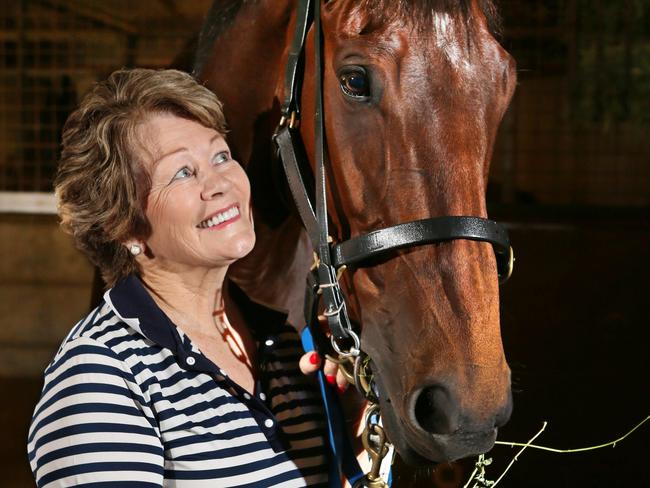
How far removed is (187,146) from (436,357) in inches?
19.8

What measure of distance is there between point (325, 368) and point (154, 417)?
1.04 feet

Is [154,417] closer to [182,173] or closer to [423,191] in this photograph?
[182,173]

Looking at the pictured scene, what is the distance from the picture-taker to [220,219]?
127cm

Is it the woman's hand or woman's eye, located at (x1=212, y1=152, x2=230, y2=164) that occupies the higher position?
woman's eye, located at (x1=212, y1=152, x2=230, y2=164)

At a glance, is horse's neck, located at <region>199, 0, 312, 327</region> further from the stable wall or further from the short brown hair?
the stable wall

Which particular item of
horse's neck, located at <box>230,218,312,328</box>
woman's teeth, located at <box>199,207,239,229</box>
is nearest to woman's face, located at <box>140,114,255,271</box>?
woman's teeth, located at <box>199,207,239,229</box>

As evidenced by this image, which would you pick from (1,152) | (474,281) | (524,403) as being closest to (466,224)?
(474,281)

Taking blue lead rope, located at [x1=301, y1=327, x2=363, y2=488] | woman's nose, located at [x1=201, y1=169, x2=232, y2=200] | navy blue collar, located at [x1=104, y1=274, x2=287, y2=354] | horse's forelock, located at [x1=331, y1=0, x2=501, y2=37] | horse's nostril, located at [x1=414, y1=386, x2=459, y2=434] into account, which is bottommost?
blue lead rope, located at [x1=301, y1=327, x2=363, y2=488]

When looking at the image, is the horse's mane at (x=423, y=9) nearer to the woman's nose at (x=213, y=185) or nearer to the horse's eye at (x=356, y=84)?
the horse's eye at (x=356, y=84)

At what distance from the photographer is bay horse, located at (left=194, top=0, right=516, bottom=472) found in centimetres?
111

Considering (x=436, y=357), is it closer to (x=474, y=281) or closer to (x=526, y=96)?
(x=474, y=281)

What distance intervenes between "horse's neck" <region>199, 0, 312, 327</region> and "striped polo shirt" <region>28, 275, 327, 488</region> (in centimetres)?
53

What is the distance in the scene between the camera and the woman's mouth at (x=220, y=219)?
126cm

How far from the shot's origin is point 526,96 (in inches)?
202
